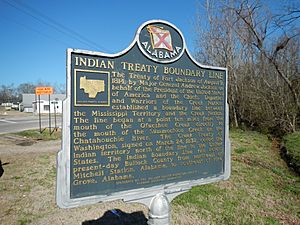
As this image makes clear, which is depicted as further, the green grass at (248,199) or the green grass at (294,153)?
the green grass at (294,153)

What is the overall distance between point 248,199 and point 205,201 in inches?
35.1

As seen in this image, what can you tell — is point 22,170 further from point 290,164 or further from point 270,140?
point 270,140

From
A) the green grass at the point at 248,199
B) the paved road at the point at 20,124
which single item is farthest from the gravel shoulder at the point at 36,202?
the paved road at the point at 20,124

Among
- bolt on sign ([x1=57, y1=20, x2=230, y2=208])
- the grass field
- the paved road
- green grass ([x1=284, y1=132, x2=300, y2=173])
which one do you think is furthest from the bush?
the paved road

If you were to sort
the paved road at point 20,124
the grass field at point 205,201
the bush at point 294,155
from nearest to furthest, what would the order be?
the grass field at point 205,201
the bush at point 294,155
the paved road at point 20,124

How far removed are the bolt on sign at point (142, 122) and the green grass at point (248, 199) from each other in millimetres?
1491

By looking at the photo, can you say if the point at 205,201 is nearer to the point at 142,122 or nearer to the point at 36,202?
the point at 142,122

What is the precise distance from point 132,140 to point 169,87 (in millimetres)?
726

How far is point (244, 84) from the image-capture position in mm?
18109

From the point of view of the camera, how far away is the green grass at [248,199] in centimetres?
433

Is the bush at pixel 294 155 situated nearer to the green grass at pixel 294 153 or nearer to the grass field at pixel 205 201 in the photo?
the green grass at pixel 294 153

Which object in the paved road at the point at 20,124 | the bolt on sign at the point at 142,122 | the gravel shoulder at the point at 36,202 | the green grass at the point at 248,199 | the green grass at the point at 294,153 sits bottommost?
the gravel shoulder at the point at 36,202

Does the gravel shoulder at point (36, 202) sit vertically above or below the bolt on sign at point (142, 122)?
below

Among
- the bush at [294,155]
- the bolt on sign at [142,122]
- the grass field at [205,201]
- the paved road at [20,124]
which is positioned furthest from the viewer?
the paved road at [20,124]
